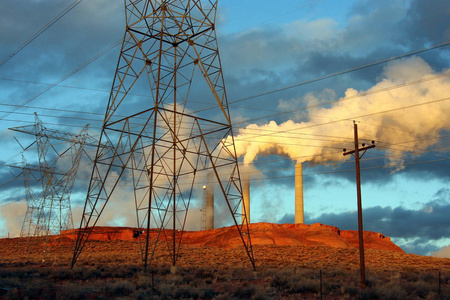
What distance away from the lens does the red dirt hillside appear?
7826 centimetres

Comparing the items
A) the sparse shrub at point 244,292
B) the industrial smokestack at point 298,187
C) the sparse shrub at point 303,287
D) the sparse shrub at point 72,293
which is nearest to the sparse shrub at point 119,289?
the sparse shrub at point 72,293

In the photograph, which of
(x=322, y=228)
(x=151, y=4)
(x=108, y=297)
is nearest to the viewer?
(x=108, y=297)

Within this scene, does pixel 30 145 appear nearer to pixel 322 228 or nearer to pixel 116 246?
pixel 116 246

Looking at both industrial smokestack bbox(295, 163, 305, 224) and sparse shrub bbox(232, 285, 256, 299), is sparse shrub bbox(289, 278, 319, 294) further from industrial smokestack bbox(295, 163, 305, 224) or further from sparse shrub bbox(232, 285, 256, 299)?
industrial smokestack bbox(295, 163, 305, 224)

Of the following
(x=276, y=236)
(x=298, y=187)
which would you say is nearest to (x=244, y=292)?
(x=276, y=236)

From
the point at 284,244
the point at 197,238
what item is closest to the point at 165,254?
the point at 284,244

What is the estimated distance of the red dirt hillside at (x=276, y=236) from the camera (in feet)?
257

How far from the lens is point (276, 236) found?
7994 centimetres

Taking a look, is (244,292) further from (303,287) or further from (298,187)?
(298,187)

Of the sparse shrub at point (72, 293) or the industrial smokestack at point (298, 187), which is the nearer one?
the sparse shrub at point (72, 293)

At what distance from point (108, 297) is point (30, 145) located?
3536 centimetres

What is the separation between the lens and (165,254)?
184 ft

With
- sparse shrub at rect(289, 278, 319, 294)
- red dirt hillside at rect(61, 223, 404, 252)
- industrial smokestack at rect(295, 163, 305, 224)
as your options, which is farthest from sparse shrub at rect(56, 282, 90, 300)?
industrial smokestack at rect(295, 163, 305, 224)

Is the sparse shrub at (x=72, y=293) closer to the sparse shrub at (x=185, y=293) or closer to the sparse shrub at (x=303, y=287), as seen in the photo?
the sparse shrub at (x=185, y=293)
